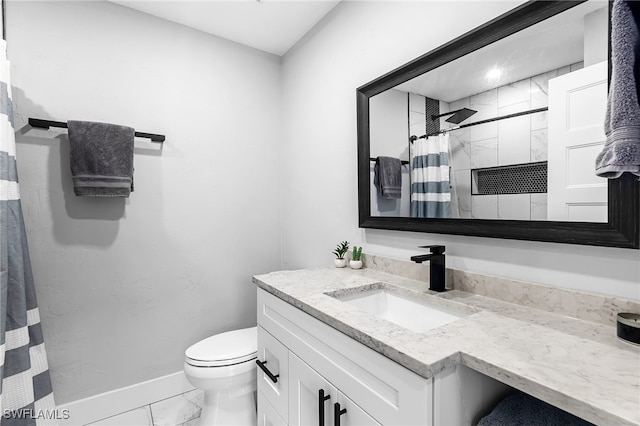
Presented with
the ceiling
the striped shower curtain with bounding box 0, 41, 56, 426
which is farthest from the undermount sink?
the ceiling

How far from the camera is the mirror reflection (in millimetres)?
853

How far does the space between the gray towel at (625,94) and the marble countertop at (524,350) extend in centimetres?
41

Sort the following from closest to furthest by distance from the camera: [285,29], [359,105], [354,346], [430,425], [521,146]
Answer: [430,425] < [354,346] < [521,146] < [359,105] < [285,29]

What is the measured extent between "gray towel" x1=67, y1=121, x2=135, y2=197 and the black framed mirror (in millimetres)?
1466

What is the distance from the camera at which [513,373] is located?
60 centimetres

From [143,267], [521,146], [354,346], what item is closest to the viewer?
[354,346]

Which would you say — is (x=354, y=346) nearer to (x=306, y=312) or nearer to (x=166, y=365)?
(x=306, y=312)

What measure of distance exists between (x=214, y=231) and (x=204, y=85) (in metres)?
1.00

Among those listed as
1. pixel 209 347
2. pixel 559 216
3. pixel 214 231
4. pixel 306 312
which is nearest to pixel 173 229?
pixel 214 231

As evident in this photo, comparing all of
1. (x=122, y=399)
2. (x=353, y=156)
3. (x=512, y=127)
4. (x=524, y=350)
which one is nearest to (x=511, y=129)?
(x=512, y=127)

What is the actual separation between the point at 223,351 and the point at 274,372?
0.46 m

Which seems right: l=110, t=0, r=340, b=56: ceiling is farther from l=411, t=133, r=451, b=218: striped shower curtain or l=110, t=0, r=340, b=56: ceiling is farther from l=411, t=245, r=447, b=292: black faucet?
l=411, t=245, r=447, b=292: black faucet

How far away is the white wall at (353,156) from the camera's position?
3.00ft

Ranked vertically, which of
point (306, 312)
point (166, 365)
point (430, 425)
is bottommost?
point (166, 365)
